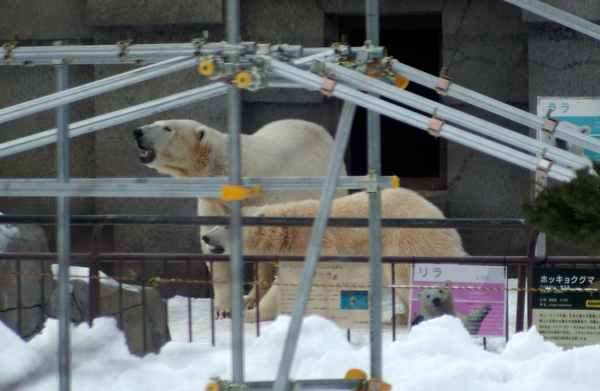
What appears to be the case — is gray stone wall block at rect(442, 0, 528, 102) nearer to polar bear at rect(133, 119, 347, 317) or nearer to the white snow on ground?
polar bear at rect(133, 119, 347, 317)

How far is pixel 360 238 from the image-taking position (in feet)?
19.4

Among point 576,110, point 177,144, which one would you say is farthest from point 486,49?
point 177,144

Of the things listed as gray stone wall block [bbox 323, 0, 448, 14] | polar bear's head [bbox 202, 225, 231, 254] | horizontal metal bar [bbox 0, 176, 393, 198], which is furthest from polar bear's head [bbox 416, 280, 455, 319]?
gray stone wall block [bbox 323, 0, 448, 14]

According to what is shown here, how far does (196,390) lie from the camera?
347 centimetres

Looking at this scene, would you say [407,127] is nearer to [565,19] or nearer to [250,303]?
[250,303]

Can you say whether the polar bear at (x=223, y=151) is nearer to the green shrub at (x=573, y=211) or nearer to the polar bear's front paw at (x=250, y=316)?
the polar bear's front paw at (x=250, y=316)

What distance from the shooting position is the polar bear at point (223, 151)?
6.66 meters

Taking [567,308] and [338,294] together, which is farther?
[338,294]

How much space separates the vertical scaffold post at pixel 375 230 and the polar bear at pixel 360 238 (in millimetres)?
3097

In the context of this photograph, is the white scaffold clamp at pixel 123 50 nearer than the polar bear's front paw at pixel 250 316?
Yes

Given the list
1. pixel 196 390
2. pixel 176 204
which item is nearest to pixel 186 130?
pixel 176 204

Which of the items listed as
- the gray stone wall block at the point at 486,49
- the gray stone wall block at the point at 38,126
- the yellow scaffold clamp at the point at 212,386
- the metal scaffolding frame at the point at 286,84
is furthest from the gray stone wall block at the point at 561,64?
the yellow scaffold clamp at the point at 212,386

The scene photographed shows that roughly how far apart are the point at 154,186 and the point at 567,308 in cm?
264

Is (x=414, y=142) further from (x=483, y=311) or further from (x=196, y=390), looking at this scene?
(x=196, y=390)
